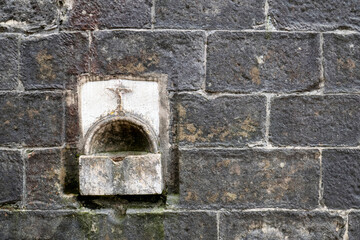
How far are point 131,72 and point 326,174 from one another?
4.84 feet

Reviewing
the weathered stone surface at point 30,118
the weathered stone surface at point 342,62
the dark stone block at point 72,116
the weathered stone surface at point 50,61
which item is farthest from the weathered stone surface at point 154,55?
the weathered stone surface at point 342,62

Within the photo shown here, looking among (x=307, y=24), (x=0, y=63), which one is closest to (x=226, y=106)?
(x=307, y=24)

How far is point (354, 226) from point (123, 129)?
5.55ft

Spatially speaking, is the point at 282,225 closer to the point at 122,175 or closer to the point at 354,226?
the point at 354,226

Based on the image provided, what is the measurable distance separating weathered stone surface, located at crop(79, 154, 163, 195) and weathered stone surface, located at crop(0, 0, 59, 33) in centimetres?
95

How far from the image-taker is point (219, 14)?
209 cm

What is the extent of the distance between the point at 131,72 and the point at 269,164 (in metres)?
1.11

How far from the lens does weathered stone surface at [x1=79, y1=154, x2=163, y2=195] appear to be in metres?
2.04

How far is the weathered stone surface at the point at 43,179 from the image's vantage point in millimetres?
2102

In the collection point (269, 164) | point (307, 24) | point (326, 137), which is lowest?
point (269, 164)

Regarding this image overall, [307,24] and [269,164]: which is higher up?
[307,24]

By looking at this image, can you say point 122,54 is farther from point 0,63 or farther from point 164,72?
point 0,63

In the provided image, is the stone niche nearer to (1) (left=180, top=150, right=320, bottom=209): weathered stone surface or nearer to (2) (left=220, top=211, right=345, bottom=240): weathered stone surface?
(1) (left=180, top=150, right=320, bottom=209): weathered stone surface

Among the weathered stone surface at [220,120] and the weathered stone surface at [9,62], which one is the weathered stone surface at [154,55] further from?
the weathered stone surface at [9,62]
